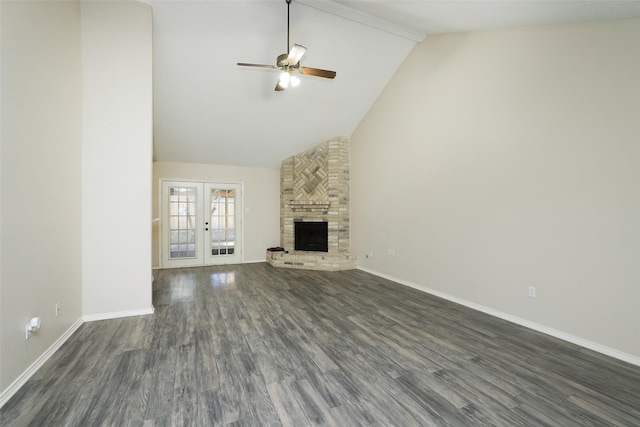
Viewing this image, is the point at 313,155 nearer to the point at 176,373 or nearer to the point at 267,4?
the point at 267,4

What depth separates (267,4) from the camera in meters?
3.43

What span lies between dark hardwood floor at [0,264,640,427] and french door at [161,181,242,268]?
3036 mm

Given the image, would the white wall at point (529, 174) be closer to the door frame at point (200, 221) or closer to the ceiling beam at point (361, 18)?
the ceiling beam at point (361, 18)

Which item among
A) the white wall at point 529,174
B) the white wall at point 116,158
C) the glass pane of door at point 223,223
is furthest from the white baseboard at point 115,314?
the white wall at point 529,174

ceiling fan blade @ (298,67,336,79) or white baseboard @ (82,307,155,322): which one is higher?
ceiling fan blade @ (298,67,336,79)

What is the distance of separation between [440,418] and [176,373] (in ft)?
6.34

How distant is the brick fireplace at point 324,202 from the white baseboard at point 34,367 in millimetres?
3917

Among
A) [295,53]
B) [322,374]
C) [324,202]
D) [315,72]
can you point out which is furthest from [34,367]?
[324,202]

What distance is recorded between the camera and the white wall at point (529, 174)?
2424mm

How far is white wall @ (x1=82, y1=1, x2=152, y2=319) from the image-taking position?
10.1 ft

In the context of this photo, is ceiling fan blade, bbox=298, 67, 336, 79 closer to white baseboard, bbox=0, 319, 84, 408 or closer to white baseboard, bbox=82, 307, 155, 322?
white baseboard, bbox=82, 307, 155, 322

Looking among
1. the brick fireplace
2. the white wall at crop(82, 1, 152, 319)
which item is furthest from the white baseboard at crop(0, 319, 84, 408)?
the brick fireplace

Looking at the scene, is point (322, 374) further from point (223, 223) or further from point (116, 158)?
point (223, 223)

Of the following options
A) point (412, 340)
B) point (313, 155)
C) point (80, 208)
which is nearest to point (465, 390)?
point (412, 340)
